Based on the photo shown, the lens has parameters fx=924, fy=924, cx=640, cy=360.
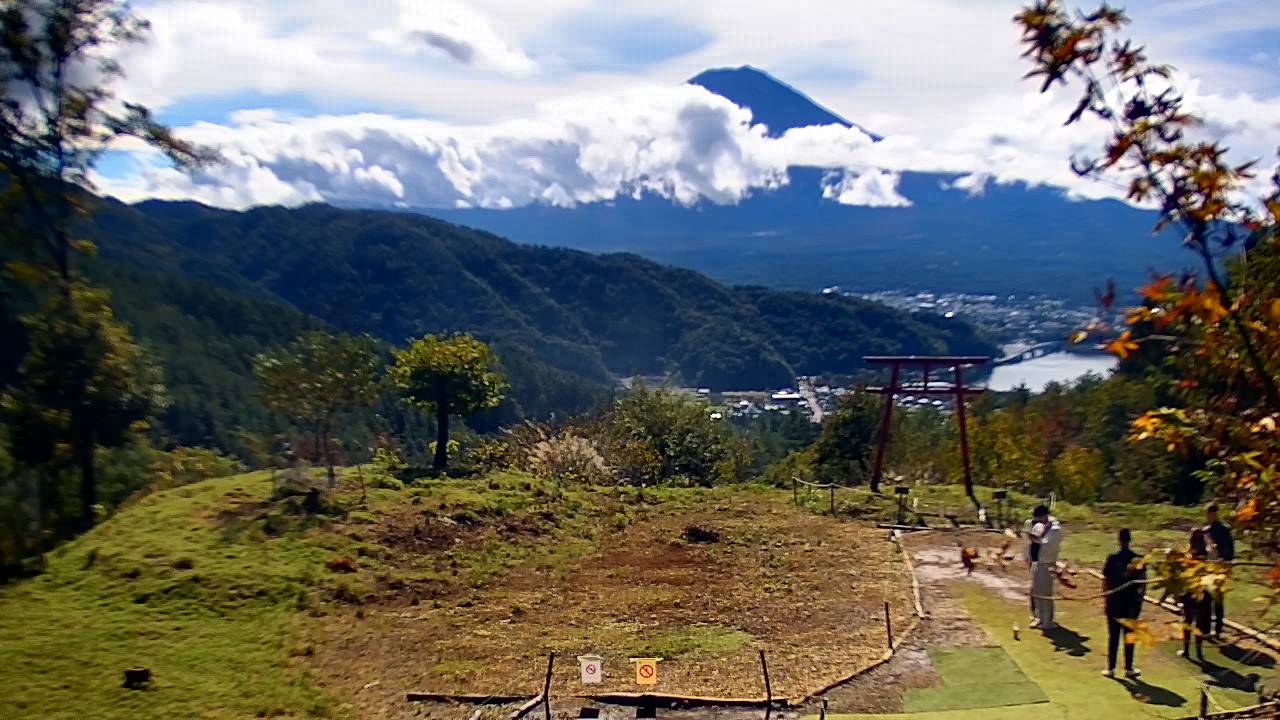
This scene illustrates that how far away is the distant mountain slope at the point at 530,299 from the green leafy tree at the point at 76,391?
109m

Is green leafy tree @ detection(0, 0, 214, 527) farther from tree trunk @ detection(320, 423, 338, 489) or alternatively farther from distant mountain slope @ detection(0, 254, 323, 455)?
distant mountain slope @ detection(0, 254, 323, 455)

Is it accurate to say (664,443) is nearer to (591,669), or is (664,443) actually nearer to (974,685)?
(974,685)

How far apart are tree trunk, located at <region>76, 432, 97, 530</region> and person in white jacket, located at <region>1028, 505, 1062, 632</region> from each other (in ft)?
48.2

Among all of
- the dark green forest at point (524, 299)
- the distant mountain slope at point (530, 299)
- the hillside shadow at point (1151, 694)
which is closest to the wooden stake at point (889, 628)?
the hillside shadow at point (1151, 694)

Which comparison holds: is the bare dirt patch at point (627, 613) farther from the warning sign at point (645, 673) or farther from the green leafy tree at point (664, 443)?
the green leafy tree at point (664, 443)

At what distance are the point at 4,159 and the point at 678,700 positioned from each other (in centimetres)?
1359

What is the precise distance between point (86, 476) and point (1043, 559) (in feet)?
49.4

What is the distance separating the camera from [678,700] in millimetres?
9117

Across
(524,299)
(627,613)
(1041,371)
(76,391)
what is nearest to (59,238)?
(76,391)

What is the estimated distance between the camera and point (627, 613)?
40.1 feet

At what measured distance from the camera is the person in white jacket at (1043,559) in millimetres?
10922

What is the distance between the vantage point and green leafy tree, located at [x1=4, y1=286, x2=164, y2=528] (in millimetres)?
15047

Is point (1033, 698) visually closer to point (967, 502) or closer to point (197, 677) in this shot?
point (197, 677)

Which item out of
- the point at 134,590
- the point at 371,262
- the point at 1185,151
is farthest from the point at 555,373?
the point at 1185,151
